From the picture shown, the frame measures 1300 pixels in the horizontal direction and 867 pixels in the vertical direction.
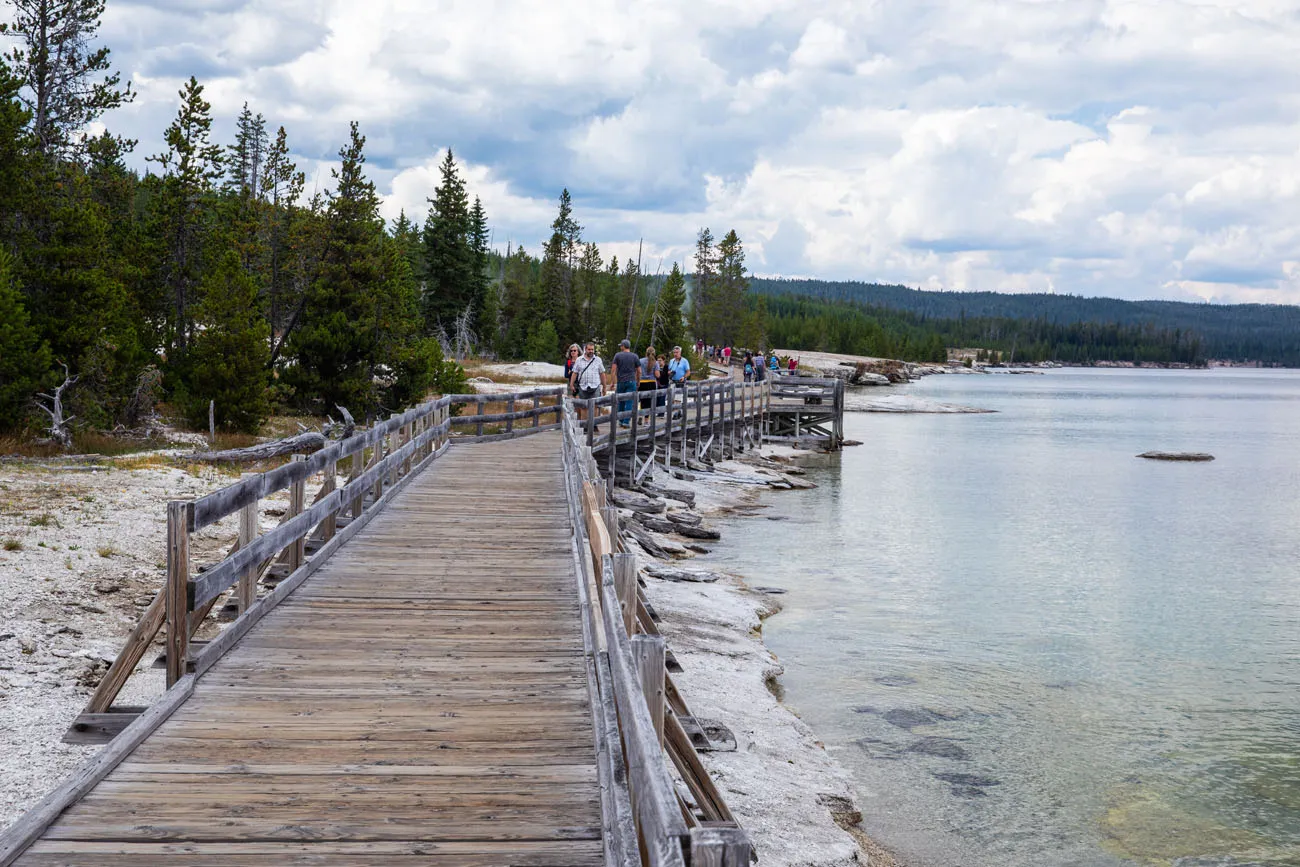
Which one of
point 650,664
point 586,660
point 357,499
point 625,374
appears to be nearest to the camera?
point 650,664

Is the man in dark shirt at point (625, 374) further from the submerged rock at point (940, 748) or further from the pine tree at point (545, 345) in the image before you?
the pine tree at point (545, 345)

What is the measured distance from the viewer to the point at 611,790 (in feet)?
15.3

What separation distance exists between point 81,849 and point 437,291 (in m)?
67.2

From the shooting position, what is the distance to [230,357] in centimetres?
2600

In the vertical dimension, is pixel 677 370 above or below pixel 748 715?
above

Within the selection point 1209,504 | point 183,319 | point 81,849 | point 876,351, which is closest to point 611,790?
point 81,849

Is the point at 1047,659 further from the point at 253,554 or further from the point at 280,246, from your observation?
the point at 280,246

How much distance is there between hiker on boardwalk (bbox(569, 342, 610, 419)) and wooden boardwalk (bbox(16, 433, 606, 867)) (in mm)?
14545

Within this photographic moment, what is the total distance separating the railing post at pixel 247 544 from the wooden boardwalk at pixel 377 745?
1.06ft

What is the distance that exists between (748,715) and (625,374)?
16.2 m

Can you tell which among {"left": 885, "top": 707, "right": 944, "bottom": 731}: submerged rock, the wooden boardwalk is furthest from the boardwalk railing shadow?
{"left": 885, "top": 707, "right": 944, "bottom": 731}: submerged rock

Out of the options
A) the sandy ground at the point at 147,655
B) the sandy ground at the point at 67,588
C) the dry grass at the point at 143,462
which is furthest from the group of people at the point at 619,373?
the sandy ground at the point at 67,588

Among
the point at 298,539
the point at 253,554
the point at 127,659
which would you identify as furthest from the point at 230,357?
the point at 127,659

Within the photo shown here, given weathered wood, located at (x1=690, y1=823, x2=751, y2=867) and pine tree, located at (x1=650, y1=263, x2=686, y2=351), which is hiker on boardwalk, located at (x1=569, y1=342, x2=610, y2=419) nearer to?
weathered wood, located at (x1=690, y1=823, x2=751, y2=867)
